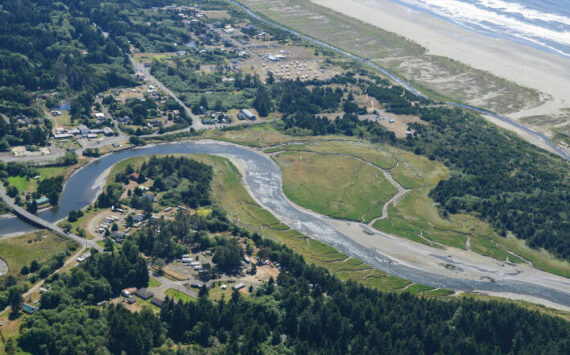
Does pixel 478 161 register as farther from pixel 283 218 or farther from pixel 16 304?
pixel 16 304

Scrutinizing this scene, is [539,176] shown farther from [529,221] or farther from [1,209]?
[1,209]

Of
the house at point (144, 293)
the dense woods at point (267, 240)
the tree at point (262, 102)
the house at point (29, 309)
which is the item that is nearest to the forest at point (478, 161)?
the dense woods at point (267, 240)

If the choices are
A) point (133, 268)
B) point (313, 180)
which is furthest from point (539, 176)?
point (133, 268)

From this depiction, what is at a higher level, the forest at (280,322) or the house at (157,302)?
the forest at (280,322)

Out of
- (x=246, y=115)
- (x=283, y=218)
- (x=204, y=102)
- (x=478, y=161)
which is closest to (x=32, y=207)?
(x=283, y=218)

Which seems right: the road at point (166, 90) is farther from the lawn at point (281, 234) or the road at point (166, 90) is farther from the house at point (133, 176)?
the house at point (133, 176)
